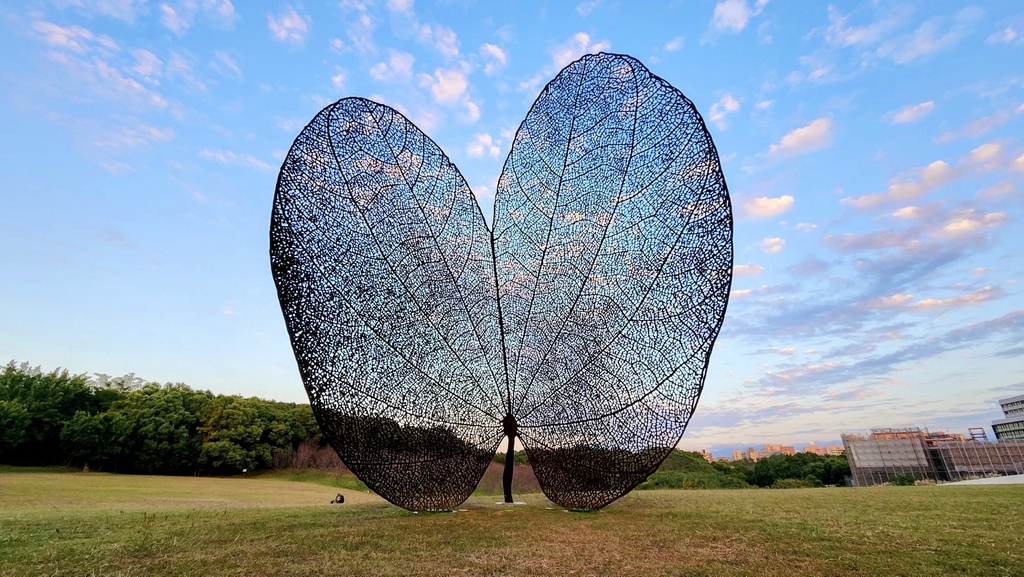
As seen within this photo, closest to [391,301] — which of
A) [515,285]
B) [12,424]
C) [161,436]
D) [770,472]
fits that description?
[515,285]

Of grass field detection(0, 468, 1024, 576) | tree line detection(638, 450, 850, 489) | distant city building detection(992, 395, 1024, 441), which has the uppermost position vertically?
distant city building detection(992, 395, 1024, 441)

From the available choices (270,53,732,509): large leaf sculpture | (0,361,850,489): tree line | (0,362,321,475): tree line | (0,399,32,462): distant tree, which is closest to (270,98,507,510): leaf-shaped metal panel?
(270,53,732,509): large leaf sculpture

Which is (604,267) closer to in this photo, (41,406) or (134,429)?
(134,429)

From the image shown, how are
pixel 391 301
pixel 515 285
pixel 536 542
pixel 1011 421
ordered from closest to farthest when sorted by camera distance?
pixel 536 542 < pixel 391 301 < pixel 515 285 < pixel 1011 421

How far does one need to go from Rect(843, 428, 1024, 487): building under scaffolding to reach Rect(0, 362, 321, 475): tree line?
38656 mm

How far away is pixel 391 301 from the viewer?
8109 mm

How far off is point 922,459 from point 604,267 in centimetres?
3889

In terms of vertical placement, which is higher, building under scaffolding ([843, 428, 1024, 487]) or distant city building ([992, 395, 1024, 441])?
distant city building ([992, 395, 1024, 441])

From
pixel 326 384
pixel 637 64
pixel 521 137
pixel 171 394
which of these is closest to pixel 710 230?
pixel 637 64

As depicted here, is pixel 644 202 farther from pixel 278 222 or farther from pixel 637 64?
pixel 278 222

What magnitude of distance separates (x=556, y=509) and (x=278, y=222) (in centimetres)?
639

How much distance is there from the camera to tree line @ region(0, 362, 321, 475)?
2988cm

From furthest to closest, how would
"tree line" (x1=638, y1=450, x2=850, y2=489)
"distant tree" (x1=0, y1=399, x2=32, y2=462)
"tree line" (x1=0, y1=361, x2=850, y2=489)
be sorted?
1. "tree line" (x1=0, y1=361, x2=850, y2=489)
2. "distant tree" (x1=0, y1=399, x2=32, y2=462)
3. "tree line" (x1=638, y1=450, x2=850, y2=489)

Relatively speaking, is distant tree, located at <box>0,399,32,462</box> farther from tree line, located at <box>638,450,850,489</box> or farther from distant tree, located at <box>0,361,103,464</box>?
tree line, located at <box>638,450,850,489</box>
